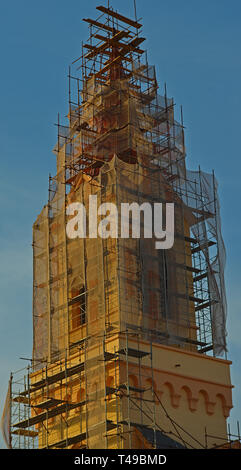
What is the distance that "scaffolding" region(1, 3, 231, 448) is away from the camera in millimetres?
35281

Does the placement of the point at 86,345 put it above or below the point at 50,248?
below

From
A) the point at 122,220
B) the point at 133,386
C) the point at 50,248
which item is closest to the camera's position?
the point at 133,386

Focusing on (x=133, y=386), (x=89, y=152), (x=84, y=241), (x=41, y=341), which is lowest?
(x=133, y=386)

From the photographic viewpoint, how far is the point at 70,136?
42156mm

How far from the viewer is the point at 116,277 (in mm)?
36750

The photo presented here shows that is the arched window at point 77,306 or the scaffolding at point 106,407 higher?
the arched window at point 77,306

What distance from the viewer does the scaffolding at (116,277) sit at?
116 feet

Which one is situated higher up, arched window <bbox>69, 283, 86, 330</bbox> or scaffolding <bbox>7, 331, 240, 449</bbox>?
arched window <bbox>69, 283, 86, 330</bbox>

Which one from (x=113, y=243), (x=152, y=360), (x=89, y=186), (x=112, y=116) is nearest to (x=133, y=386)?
(x=152, y=360)

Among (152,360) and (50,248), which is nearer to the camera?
(152,360)

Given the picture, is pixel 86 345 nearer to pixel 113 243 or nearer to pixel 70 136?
pixel 113 243

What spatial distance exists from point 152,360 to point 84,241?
473 centimetres

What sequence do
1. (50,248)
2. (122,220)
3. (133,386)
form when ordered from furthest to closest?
(50,248) < (122,220) < (133,386)

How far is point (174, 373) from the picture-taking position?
36.4 meters
